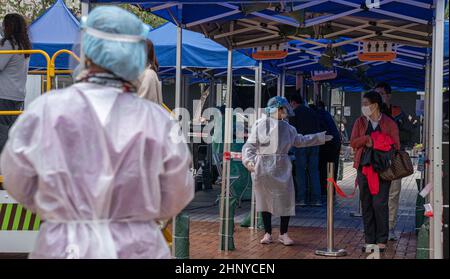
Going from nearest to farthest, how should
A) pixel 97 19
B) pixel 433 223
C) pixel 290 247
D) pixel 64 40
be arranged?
pixel 97 19 < pixel 433 223 < pixel 290 247 < pixel 64 40

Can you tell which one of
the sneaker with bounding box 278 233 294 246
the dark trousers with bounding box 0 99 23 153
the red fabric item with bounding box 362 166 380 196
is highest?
the dark trousers with bounding box 0 99 23 153

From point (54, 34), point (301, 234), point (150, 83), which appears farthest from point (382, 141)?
point (54, 34)

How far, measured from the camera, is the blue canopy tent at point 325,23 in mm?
6391

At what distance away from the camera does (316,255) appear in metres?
9.30

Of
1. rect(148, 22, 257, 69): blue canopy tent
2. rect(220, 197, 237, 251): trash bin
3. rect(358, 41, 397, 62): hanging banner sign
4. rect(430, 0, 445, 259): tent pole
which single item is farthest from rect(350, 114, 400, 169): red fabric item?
rect(148, 22, 257, 69): blue canopy tent

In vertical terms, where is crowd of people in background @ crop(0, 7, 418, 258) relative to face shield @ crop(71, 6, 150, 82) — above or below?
below

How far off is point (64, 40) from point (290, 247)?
5.20 metres

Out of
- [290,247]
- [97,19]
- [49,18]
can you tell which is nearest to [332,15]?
[290,247]

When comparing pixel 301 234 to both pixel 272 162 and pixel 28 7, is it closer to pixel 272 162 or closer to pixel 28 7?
pixel 272 162

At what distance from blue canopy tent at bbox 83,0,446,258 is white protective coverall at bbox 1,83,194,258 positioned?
11.2ft

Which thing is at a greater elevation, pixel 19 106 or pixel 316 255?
A: pixel 19 106

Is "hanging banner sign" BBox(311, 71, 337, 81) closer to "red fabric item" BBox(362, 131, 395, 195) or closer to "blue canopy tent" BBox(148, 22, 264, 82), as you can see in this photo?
"blue canopy tent" BBox(148, 22, 264, 82)

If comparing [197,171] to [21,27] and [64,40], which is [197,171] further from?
[21,27]

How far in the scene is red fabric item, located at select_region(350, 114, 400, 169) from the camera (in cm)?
912
